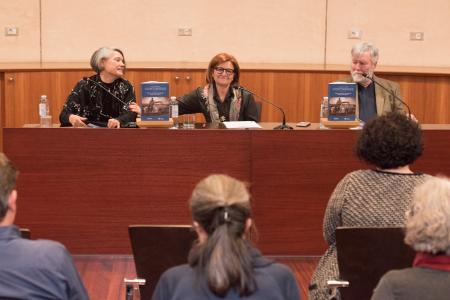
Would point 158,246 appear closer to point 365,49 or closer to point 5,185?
point 5,185

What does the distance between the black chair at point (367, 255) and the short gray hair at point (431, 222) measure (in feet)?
1.74

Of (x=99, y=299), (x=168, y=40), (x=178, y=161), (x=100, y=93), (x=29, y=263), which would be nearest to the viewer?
(x=29, y=263)

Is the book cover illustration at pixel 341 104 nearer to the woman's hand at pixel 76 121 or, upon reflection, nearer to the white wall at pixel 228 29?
the woman's hand at pixel 76 121

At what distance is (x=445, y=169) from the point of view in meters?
4.80

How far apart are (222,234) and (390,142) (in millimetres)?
1180

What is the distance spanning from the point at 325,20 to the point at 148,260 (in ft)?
19.4

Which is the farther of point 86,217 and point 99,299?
point 86,217

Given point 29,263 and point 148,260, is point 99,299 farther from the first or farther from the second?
point 29,263

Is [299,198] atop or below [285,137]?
below

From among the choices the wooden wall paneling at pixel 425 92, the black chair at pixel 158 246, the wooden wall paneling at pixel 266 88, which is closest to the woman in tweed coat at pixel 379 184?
the black chair at pixel 158 246

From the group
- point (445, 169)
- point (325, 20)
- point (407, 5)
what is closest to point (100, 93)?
point (445, 169)

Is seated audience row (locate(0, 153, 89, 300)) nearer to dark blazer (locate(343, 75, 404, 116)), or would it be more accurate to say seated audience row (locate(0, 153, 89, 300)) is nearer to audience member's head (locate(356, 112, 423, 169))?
audience member's head (locate(356, 112, 423, 169))

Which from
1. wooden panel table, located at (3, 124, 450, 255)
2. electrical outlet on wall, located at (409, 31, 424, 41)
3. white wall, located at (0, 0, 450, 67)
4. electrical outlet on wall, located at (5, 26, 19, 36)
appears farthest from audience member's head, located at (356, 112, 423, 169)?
electrical outlet on wall, located at (5, 26, 19, 36)

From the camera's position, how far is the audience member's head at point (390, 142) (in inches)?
121
